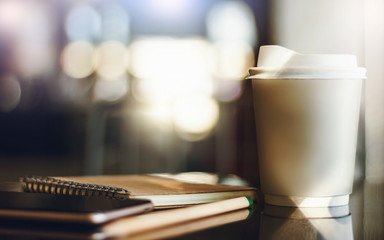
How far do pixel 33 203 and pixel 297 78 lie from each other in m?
0.37

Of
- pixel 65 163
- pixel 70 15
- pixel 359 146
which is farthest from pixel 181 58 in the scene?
pixel 359 146

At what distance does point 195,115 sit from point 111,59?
2.21 feet

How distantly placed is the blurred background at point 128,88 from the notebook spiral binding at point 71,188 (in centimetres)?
204

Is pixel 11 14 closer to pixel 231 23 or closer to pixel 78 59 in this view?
pixel 78 59

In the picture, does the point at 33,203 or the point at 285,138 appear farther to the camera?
the point at 285,138

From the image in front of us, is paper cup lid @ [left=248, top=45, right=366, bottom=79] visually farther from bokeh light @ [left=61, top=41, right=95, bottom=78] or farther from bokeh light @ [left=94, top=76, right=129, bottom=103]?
bokeh light @ [left=61, top=41, right=95, bottom=78]

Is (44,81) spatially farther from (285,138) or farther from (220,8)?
(285,138)

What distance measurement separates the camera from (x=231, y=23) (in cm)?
288

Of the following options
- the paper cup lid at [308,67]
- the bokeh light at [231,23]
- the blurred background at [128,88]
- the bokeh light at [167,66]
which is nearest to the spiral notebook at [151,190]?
the paper cup lid at [308,67]

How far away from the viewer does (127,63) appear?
3021mm

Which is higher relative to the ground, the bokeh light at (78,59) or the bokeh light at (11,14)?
the bokeh light at (11,14)

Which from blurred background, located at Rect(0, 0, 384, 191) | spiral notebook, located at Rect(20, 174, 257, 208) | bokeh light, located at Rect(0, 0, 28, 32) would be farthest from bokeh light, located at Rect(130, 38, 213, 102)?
spiral notebook, located at Rect(20, 174, 257, 208)

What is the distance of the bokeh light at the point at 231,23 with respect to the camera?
277cm

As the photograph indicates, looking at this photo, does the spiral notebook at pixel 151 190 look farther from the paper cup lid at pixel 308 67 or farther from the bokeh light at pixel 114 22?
the bokeh light at pixel 114 22
